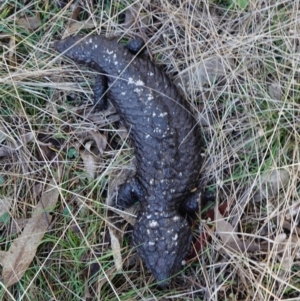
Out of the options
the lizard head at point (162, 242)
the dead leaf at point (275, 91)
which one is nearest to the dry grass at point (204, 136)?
the dead leaf at point (275, 91)

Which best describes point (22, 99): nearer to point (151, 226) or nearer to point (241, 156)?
point (151, 226)

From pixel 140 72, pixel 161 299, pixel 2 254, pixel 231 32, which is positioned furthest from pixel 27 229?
pixel 231 32

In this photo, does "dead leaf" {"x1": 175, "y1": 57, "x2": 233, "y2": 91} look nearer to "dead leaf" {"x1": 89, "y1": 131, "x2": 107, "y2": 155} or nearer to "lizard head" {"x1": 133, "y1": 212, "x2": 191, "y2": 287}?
"dead leaf" {"x1": 89, "y1": 131, "x2": 107, "y2": 155}

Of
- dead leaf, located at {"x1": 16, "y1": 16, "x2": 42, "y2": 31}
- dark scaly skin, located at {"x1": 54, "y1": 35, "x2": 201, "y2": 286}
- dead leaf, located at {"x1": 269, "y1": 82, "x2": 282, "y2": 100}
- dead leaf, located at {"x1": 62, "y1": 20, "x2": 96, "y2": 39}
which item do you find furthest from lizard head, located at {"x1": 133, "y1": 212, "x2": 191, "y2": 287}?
dead leaf, located at {"x1": 16, "y1": 16, "x2": 42, "y2": 31}

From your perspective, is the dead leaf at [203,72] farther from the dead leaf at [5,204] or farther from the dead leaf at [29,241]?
the dead leaf at [5,204]

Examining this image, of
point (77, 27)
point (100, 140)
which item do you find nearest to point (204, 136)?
point (100, 140)

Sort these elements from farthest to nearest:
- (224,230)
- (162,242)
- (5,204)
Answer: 1. (5,204)
2. (224,230)
3. (162,242)

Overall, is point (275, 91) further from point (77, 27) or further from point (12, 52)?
point (12, 52)

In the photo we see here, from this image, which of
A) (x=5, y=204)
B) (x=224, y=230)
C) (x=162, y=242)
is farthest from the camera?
(x=5, y=204)
